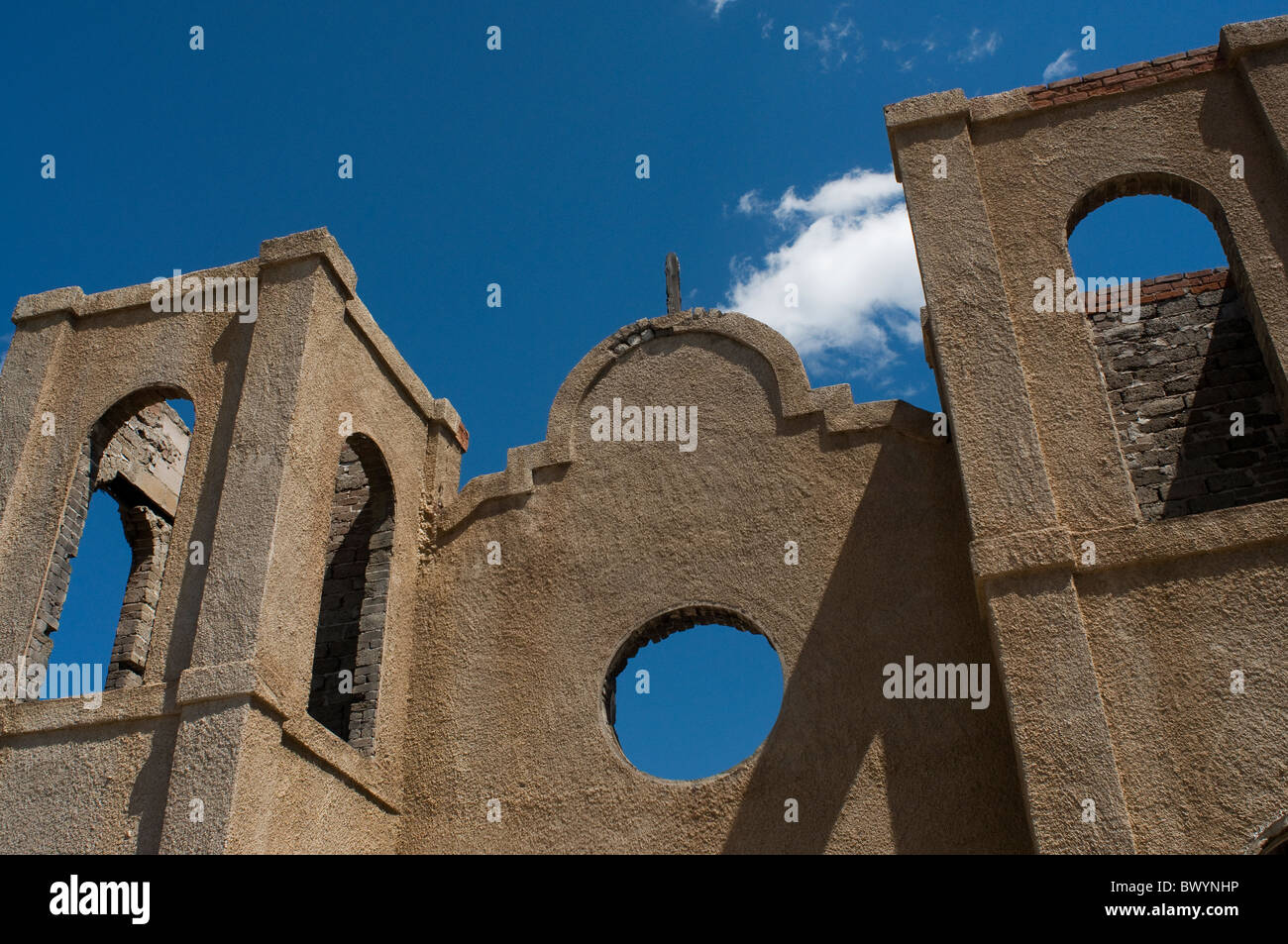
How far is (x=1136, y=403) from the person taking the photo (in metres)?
8.56

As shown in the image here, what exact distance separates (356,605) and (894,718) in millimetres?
4237

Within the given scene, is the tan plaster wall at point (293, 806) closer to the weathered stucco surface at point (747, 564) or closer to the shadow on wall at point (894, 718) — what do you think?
the weathered stucco surface at point (747, 564)

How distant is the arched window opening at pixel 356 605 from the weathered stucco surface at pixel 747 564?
0.06 m

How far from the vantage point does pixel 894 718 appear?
22.1 feet

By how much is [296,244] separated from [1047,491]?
17.0 ft

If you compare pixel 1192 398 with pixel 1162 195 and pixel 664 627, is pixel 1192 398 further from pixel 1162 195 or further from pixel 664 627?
pixel 664 627

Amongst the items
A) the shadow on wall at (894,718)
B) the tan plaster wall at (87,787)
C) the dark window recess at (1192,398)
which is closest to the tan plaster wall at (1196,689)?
the shadow on wall at (894,718)

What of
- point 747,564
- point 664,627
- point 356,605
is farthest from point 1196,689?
point 356,605

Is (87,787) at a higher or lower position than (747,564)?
lower

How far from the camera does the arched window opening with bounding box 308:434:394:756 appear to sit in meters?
7.68

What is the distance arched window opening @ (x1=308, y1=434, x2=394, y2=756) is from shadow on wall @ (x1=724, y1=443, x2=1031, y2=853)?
2745 mm

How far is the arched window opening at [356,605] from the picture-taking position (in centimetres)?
768
